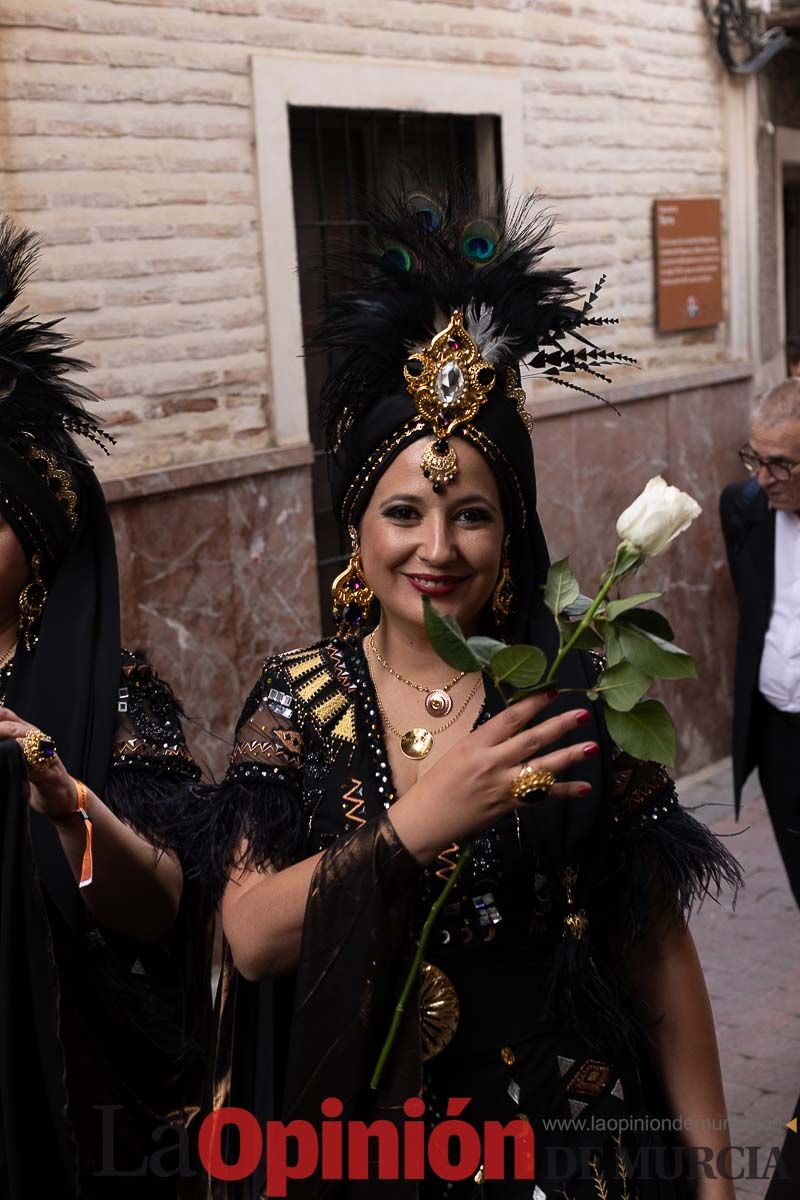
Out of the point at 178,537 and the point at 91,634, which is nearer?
the point at 91,634

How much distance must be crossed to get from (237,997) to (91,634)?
0.79 metres

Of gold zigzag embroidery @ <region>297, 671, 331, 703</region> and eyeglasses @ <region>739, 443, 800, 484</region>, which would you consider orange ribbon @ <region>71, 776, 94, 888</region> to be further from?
eyeglasses @ <region>739, 443, 800, 484</region>

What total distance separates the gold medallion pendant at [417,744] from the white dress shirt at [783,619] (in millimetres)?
2897

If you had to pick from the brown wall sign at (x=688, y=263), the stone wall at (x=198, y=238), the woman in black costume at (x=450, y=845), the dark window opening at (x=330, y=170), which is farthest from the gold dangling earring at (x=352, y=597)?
the brown wall sign at (x=688, y=263)

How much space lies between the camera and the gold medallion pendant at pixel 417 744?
242cm

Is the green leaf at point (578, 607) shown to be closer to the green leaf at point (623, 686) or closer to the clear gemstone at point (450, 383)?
the green leaf at point (623, 686)

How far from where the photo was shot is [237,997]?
248 centimetres

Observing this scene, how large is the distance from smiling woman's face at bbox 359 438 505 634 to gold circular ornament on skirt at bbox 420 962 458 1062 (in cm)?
56

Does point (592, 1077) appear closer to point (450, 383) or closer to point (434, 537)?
point (434, 537)

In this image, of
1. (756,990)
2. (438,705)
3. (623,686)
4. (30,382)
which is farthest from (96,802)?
(756,990)

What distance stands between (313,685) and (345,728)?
0.32 ft

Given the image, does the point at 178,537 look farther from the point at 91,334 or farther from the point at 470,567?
the point at 470,567

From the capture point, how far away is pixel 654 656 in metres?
1.95

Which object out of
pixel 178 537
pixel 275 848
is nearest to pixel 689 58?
pixel 178 537
